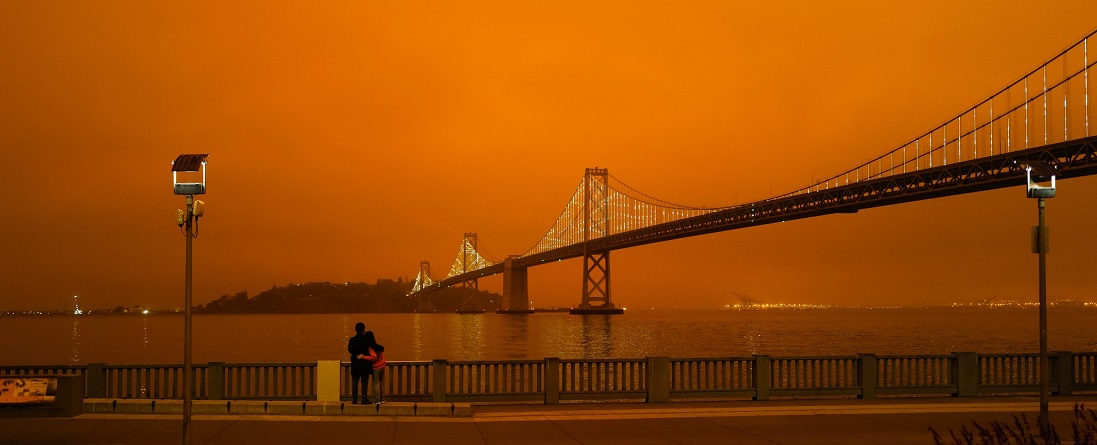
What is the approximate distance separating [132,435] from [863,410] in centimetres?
996

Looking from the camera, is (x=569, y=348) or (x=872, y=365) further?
(x=569, y=348)

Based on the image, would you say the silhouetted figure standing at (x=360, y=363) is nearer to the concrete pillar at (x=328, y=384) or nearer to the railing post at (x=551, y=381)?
the concrete pillar at (x=328, y=384)

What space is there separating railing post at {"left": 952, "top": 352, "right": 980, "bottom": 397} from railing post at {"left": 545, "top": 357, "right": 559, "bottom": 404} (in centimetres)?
660

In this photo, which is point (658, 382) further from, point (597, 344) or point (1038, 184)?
point (597, 344)

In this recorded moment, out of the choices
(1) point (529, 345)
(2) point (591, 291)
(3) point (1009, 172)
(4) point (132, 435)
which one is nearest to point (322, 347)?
(1) point (529, 345)

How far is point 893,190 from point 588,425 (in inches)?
2123

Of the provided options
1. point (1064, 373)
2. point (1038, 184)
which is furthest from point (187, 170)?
point (1064, 373)

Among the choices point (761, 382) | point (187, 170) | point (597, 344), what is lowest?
point (597, 344)

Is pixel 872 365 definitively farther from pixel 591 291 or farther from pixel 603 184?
pixel 603 184

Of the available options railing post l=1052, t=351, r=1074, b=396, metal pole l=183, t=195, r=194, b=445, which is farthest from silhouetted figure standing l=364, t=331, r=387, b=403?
railing post l=1052, t=351, r=1074, b=396

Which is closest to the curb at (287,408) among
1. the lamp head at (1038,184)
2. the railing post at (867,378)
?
the railing post at (867,378)

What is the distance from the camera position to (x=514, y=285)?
443 ft

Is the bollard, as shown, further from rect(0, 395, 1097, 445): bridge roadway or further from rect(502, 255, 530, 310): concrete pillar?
rect(502, 255, 530, 310): concrete pillar

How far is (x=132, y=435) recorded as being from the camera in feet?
40.6
